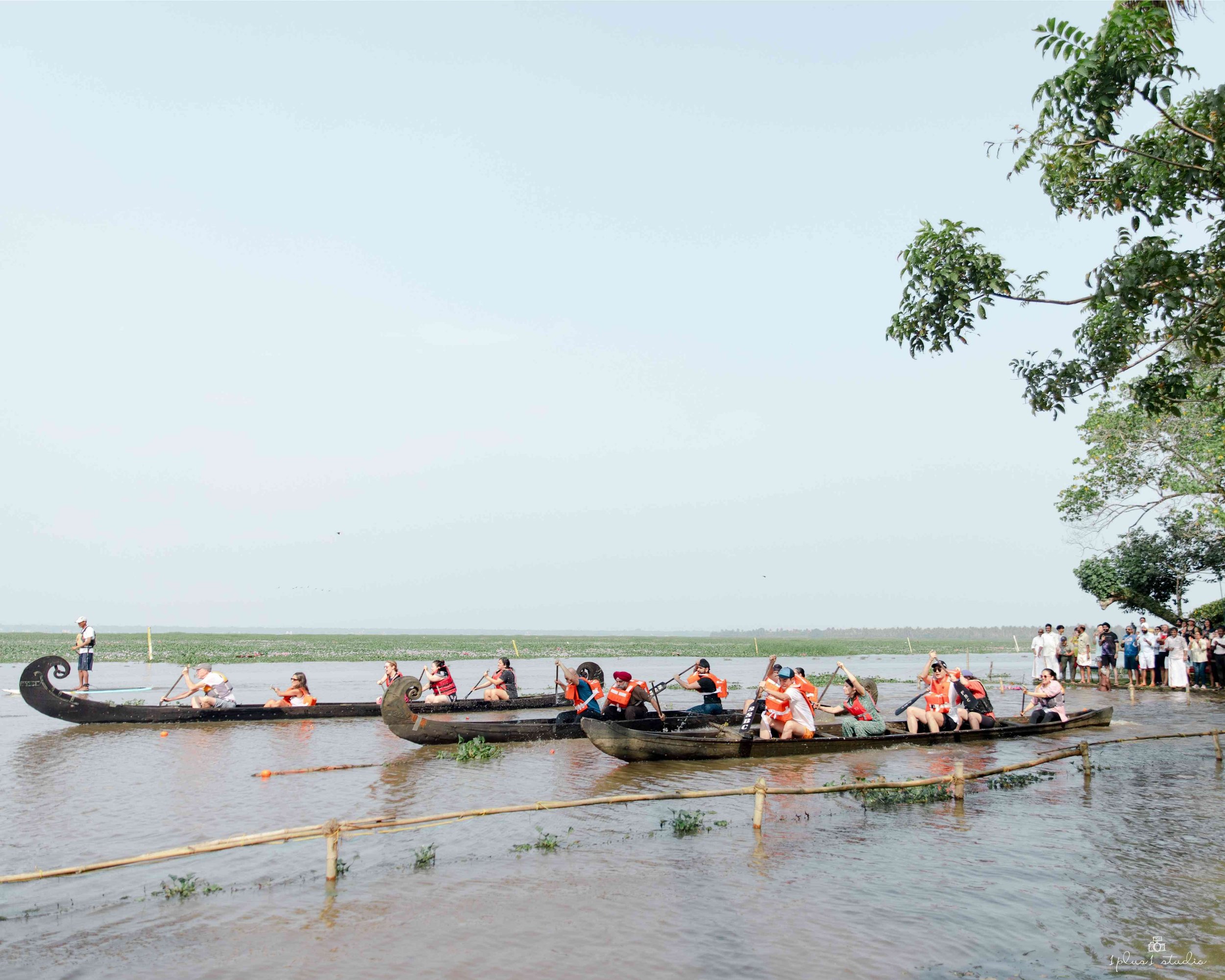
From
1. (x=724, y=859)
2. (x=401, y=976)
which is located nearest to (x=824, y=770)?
(x=724, y=859)

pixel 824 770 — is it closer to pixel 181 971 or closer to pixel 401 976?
pixel 401 976

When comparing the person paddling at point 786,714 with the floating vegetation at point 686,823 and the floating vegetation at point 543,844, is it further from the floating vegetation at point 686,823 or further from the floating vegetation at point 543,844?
the floating vegetation at point 543,844

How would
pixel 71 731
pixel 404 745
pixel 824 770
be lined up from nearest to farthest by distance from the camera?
1. pixel 824 770
2. pixel 404 745
3. pixel 71 731

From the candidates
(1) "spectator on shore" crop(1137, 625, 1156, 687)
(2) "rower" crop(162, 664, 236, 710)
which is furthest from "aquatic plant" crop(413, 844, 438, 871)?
(1) "spectator on shore" crop(1137, 625, 1156, 687)

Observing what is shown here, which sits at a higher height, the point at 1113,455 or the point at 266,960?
the point at 1113,455

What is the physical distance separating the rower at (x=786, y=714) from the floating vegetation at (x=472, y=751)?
4.61 meters

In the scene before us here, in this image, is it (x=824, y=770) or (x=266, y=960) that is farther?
(x=824, y=770)

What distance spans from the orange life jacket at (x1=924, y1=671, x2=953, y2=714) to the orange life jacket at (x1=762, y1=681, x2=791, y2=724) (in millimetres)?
3057

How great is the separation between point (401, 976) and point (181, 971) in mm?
1568

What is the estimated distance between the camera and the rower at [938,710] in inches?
608

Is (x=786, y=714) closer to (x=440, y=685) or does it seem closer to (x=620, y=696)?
(x=620, y=696)

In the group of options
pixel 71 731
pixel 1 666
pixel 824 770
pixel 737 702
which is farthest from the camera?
pixel 1 666

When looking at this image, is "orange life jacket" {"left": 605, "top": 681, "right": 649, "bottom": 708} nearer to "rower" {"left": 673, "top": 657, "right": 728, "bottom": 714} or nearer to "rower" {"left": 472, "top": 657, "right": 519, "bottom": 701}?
"rower" {"left": 673, "top": 657, "right": 728, "bottom": 714}

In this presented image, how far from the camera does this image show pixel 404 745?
16062 millimetres
